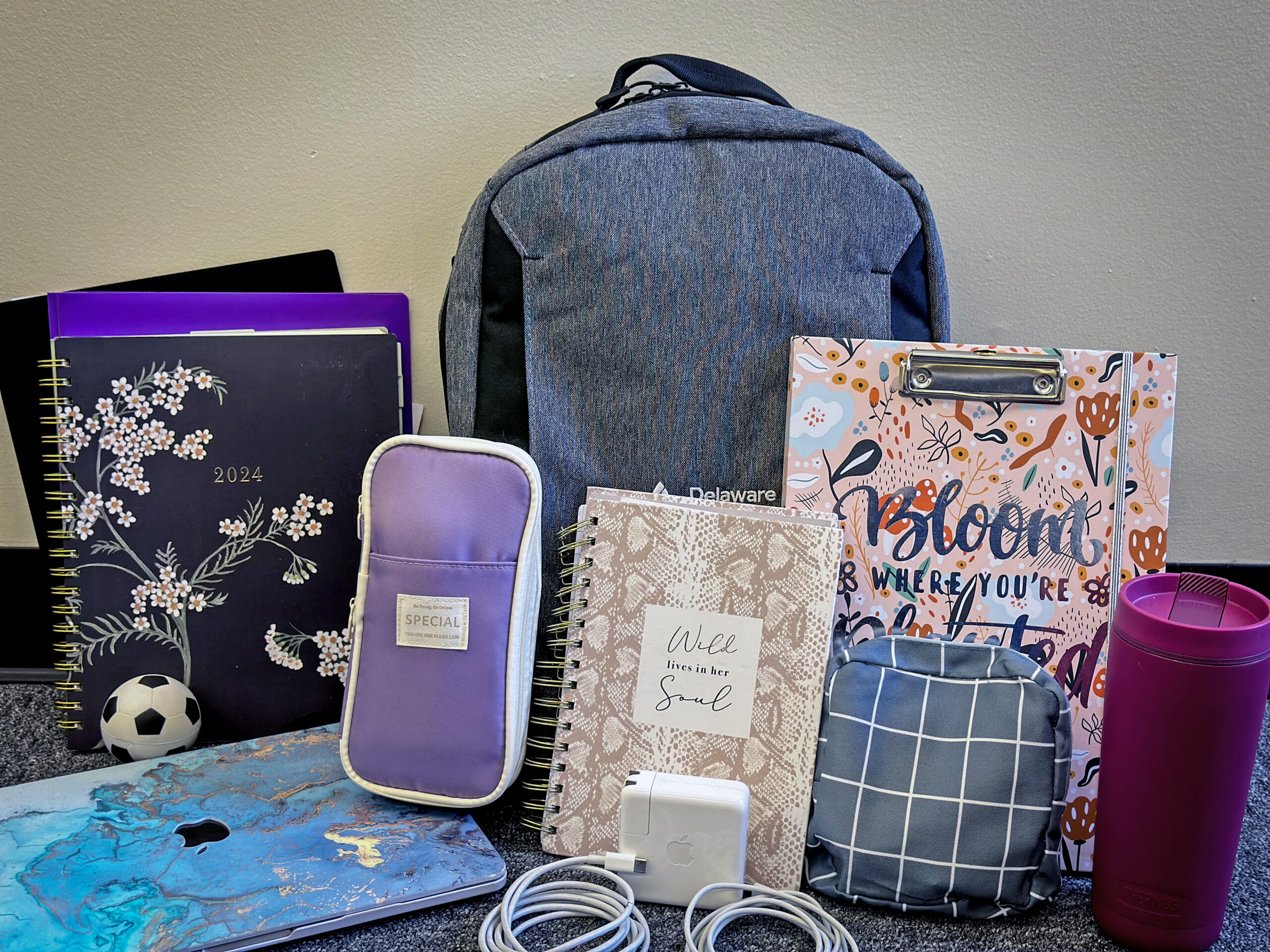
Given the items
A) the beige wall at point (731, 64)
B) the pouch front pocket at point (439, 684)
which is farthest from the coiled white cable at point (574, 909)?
the beige wall at point (731, 64)

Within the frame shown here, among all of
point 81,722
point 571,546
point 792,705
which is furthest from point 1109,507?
point 81,722

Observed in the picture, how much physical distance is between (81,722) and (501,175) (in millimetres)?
688

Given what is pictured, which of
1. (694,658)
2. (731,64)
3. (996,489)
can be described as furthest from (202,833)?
(731,64)

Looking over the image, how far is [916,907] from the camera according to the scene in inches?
26.7

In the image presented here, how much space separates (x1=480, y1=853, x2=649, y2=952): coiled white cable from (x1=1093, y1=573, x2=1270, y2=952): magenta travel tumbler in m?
0.35

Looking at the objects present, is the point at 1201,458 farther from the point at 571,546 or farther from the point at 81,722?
the point at 81,722

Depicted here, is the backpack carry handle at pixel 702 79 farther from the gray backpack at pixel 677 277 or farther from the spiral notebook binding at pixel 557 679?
the spiral notebook binding at pixel 557 679

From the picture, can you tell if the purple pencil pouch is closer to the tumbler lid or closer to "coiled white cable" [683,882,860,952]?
"coiled white cable" [683,882,860,952]

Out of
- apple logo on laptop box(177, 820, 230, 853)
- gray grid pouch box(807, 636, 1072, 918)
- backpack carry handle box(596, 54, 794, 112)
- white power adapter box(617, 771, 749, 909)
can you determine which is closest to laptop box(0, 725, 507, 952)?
apple logo on laptop box(177, 820, 230, 853)

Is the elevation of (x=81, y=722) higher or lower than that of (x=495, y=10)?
lower

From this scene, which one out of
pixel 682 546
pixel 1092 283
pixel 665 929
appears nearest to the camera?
pixel 665 929

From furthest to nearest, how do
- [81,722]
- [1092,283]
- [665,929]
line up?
[1092,283] → [81,722] → [665,929]

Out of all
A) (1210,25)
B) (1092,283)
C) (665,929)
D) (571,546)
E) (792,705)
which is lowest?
(665,929)

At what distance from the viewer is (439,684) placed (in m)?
0.75
